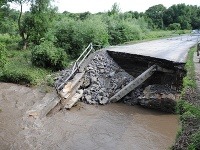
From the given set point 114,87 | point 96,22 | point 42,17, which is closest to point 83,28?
point 96,22

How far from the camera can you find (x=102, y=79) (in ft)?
61.1

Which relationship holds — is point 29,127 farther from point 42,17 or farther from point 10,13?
point 10,13

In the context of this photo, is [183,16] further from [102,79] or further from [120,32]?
[102,79]

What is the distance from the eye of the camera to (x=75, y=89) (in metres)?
17.1

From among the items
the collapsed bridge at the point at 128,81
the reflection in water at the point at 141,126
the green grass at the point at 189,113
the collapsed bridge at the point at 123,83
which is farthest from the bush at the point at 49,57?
the green grass at the point at 189,113

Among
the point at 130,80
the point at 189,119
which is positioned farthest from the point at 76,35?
the point at 189,119

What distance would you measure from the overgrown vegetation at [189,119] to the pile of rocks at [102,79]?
7416mm

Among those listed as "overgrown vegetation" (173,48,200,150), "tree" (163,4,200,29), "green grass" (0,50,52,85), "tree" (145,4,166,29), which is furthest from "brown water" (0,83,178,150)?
"tree" (163,4,200,29)

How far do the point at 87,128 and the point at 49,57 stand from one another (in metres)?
8.57

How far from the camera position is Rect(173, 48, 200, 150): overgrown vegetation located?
6.23m

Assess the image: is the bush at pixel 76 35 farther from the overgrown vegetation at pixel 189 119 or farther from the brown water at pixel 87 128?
the overgrown vegetation at pixel 189 119

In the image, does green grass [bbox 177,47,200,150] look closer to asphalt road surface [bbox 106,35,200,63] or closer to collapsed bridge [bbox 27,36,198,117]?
collapsed bridge [bbox 27,36,198,117]

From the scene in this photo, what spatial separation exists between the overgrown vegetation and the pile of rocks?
7.42m

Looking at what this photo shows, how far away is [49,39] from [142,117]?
11.7 meters
